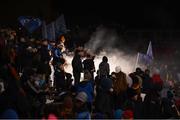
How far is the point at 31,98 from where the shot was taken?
48.0ft

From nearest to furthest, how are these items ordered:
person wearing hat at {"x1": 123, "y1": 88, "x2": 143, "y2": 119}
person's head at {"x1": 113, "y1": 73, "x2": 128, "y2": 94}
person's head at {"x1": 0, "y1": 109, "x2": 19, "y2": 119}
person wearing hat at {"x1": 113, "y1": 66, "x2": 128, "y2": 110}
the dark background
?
person's head at {"x1": 0, "y1": 109, "x2": 19, "y2": 119} < person wearing hat at {"x1": 123, "y1": 88, "x2": 143, "y2": 119} < person wearing hat at {"x1": 113, "y1": 66, "x2": 128, "y2": 110} < person's head at {"x1": 113, "y1": 73, "x2": 128, "y2": 94} < the dark background

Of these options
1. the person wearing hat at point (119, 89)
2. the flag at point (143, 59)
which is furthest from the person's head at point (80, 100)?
the flag at point (143, 59)

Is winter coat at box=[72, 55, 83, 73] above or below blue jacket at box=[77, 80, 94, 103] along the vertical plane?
above

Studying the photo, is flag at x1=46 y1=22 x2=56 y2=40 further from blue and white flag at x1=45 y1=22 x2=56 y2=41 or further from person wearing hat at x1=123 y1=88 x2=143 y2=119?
person wearing hat at x1=123 y1=88 x2=143 y2=119

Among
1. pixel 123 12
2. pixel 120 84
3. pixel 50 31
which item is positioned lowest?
pixel 120 84

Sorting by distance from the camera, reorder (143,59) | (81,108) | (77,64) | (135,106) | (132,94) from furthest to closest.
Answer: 1. (143,59)
2. (77,64)
3. (132,94)
4. (135,106)
5. (81,108)

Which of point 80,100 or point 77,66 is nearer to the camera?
point 80,100

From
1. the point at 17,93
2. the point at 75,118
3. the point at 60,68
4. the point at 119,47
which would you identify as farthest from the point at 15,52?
the point at 119,47

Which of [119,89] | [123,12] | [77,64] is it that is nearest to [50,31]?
[77,64]

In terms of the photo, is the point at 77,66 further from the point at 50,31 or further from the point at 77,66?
the point at 50,31

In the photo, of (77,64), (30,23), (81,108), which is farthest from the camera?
(30,23)

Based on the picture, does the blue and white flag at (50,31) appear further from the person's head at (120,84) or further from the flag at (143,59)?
the person's head at (120,84)

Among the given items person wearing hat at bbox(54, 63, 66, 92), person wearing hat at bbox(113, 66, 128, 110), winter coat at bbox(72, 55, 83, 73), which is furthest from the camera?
winter coat at bbox(72, 55, 83, 73)

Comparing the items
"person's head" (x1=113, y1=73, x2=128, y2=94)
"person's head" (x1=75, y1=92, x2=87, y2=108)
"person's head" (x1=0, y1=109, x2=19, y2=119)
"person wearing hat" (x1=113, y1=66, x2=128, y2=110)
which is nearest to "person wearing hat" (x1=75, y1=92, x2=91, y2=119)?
"person's head" (x1=75, y1=92, x2=87, y2=108)
